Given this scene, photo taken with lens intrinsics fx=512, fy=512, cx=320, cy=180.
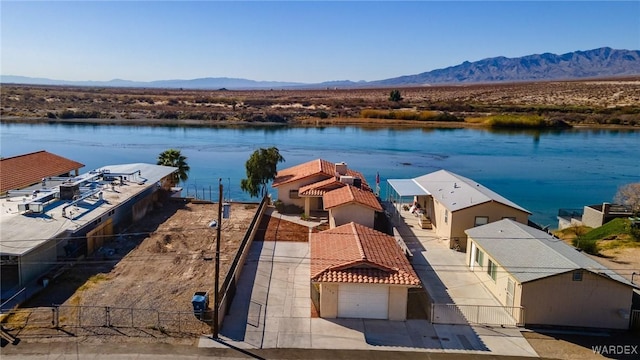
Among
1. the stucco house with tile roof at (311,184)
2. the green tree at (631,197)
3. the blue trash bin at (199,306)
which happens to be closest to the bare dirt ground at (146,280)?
the blue trash bin at (199,306)

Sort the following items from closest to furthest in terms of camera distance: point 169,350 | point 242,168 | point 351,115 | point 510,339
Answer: point 169,350
point 510,339
point 242,168
point 351,115

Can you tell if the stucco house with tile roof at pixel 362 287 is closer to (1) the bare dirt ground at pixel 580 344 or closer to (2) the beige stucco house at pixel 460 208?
(1) the bare dirt ground at pixel 580 344

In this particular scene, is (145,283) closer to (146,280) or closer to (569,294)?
(146,280)

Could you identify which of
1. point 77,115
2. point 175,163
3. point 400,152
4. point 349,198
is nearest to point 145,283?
point 349,198

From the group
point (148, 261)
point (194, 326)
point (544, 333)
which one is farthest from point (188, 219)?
point (544, 333)

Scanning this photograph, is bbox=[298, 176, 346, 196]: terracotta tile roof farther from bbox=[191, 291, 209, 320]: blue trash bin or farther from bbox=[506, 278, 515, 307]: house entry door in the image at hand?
bbox=[191, 291, 209, 320]: blue trash bin

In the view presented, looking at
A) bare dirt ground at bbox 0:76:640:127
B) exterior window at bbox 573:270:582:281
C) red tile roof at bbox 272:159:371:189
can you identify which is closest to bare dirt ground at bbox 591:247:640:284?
exterior window at bbox 573:270:582:281

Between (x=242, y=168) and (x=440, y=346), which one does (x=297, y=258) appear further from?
(x=242, y=168)
